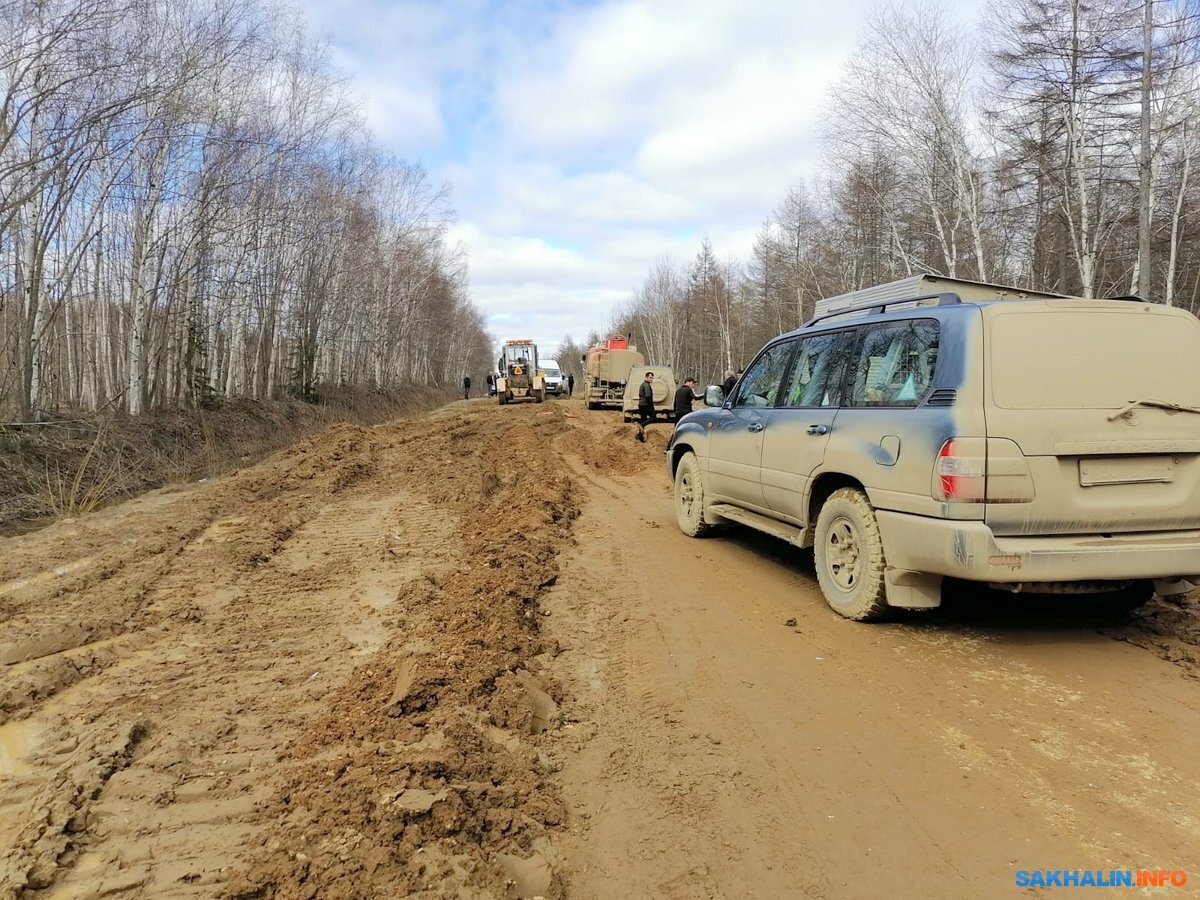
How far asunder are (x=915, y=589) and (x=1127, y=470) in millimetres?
1304

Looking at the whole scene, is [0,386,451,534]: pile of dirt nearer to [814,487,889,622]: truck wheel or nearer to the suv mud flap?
[814,487,889,622]: truck wheel

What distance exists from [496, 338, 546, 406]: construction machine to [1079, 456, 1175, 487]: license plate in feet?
119

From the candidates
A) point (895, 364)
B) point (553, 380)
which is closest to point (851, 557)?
point (895, 364)

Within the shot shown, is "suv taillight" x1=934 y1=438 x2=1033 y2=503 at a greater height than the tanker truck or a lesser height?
lesser

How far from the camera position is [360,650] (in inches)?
175

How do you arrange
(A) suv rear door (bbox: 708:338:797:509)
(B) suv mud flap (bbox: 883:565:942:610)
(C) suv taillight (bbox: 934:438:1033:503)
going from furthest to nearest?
(A) suv rear door (bbox: 708:338:797:509)
(B) suv mud flap (bbox: 883:565:942:610)
(C) suv taillight (bbox: 934:438:1033:503)

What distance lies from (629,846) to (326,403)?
28.4 metres

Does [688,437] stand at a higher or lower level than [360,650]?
higher

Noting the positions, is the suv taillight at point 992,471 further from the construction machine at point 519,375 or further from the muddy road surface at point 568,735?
the construction machine at point 519,375

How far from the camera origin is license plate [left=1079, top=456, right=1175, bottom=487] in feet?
12.5

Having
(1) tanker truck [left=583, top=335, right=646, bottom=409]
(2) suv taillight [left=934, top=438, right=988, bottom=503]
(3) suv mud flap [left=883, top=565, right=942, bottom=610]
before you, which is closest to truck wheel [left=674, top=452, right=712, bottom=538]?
(3) suv mud flap [left=883, top=565, right=942, bottom=610]

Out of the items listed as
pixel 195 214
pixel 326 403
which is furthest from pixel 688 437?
pixel 326 403

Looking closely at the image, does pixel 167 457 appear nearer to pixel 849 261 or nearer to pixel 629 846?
pixel 629 846

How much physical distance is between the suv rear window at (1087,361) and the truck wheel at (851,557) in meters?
1.14
